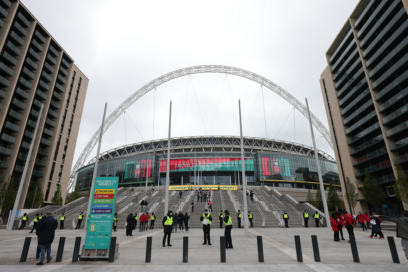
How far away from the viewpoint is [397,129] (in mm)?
39438

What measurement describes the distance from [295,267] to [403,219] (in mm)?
3793

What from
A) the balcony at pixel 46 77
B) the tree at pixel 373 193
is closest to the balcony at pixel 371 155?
the tree at pixel 373 193

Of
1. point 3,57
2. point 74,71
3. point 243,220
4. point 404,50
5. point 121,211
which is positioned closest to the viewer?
point 243,220

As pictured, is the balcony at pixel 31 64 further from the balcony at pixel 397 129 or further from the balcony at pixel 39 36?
the balcony at pixel 397 129

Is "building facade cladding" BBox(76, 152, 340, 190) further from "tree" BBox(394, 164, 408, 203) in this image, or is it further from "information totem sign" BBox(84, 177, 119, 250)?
"information totem sign" BBox(84, 177, 119, 250)

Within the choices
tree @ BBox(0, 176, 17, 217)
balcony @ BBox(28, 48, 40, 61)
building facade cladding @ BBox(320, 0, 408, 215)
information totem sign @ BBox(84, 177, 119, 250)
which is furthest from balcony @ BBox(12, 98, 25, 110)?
building facade cladding @ BBox(320, 0, 408, 215)

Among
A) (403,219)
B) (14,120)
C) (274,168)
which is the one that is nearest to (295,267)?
(403,219)

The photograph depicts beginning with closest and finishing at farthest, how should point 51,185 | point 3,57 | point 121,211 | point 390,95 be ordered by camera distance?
point 121,211 < point 390,95 < point 3,57 < point 51,185

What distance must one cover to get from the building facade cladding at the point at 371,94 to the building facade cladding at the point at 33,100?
7013cm

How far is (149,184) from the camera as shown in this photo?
80.4 meters

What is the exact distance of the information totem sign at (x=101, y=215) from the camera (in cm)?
830

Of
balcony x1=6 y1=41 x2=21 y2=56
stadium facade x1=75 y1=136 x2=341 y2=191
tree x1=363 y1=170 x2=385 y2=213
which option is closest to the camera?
tree x1=363 y1=170 x2=385 y2=213

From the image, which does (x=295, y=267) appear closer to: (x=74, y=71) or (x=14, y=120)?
(x=14, y=120)

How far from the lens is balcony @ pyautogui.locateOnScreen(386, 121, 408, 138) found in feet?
124
